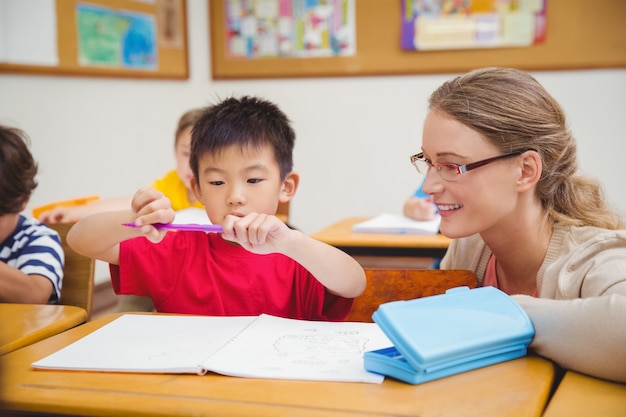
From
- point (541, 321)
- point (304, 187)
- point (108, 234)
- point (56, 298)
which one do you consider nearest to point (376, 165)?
point (304, 187)

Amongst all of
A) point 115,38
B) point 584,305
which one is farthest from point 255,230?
point 115,38

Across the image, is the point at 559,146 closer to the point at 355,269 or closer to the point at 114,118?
the point at 355,269

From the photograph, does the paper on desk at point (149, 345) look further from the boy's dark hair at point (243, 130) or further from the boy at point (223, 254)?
the boy's dark hair at point (243, 130)

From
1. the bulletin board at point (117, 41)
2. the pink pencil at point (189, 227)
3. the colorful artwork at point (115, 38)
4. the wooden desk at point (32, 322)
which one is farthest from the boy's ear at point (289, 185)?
the colorful artwork at point (115, 38)

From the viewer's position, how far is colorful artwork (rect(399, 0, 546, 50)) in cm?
396

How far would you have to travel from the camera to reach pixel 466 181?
4.38 feet

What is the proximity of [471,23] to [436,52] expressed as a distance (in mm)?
255

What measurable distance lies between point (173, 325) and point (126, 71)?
2839 mm

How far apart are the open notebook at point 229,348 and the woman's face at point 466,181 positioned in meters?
0.31

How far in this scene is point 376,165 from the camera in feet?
14.2

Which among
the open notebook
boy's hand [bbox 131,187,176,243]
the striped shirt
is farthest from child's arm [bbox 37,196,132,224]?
the open notebook

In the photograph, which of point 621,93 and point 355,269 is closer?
point 355,269

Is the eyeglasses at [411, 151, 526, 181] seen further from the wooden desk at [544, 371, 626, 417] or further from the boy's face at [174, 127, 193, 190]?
the boy's face at [174, 127, 193, 190]

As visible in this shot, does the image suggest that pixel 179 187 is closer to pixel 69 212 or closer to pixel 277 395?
pixel 69 212
